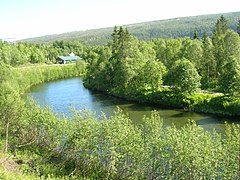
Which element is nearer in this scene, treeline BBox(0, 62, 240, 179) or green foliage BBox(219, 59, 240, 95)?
treeline BBox(0, 62, 240, 179)

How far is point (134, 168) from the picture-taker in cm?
2231

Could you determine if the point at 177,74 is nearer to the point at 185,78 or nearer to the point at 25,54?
the point at 185,78

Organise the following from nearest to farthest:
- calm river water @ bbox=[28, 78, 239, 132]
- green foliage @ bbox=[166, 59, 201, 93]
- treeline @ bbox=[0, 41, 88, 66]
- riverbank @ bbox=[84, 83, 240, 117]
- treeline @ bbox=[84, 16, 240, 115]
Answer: calm river water @ bbox=[28, 78, 239, 132]
riverbank @ bbox=[84, 83, 240, 117]
treeline @ bbox=[84, 16, 240, 115]
green foliage @ bbox=[166, 59, 201, 93]
treeline @ bbox=[0, 41, 88, 66]

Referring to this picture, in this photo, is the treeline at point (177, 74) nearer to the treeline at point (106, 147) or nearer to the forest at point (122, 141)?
the forest at point (122, 141)

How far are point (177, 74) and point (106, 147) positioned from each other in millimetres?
32961

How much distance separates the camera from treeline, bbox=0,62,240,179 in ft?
63.8

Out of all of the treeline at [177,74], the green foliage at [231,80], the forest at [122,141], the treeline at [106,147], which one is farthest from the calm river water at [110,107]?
the treeline at [106,147]

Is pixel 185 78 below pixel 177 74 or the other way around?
below

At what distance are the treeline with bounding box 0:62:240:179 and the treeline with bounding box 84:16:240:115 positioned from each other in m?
24.1

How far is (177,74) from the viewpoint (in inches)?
2098

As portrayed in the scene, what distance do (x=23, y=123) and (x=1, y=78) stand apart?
24.3 ft

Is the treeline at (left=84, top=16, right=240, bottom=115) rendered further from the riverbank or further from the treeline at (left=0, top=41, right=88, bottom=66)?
the treeline at (left=0, top=41, right=88, bottom=66)

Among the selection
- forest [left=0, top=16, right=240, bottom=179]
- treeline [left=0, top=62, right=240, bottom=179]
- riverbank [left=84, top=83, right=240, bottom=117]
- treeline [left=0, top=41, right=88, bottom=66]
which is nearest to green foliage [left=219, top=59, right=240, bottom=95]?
forest [left=0, top=16, right=240, bottom=179]

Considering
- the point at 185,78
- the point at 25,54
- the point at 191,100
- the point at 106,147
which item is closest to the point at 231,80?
the point at 191,100
